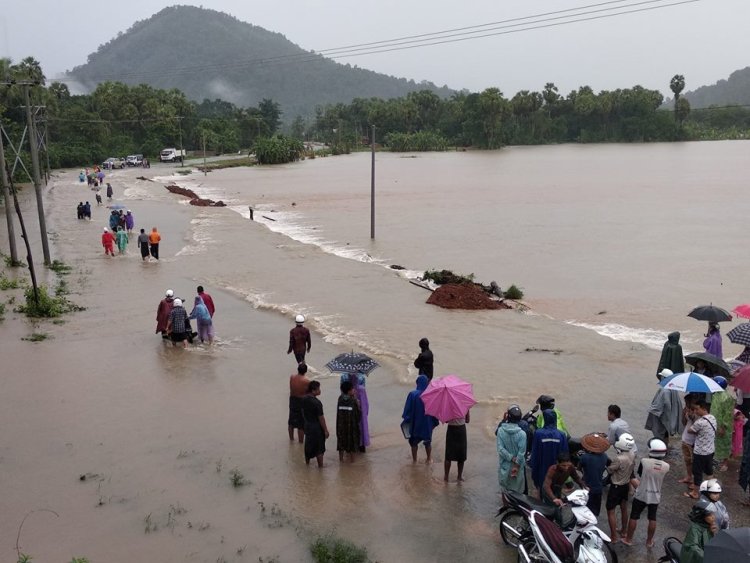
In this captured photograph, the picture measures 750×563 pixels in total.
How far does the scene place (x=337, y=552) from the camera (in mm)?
Answer: 6531

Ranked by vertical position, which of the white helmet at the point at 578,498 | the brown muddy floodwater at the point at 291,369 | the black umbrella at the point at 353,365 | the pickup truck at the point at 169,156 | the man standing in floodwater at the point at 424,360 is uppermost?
the pickup truck at the point at 169,156

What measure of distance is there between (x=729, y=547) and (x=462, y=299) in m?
13.7

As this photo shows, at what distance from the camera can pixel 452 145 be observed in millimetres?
138750

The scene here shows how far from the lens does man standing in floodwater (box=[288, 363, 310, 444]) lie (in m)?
8.91

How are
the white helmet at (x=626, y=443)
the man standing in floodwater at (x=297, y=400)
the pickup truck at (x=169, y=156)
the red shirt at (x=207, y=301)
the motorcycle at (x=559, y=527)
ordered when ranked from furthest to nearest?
the pickup truck at (x=169, y=156), the red shirt at (x=207, y=301), the man standing in floodwater at (x=297, y=400), the white helmet at (x=626, y=443), the motorcycle at (x=559, y=527)

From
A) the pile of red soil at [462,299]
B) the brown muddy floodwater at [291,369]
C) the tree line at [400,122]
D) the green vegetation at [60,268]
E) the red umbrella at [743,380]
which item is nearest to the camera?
the brown muddy floodwater at [291,369]

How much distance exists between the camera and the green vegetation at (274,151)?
301 feet

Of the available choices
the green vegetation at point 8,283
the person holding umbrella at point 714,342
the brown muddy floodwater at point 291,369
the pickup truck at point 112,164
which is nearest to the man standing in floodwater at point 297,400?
the brown muddy floodwater at point 291,369

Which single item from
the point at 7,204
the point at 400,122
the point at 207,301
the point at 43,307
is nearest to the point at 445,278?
the point at 207,301

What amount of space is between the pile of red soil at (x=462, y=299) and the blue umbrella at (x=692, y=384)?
10.0m

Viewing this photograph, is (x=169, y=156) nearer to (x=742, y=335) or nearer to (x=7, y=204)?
(x=7, y=204)

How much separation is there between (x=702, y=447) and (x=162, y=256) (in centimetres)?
2146

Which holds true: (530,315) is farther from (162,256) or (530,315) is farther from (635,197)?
(635,197)

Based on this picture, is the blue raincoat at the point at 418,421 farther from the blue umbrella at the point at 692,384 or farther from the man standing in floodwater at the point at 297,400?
the blue umbrella at the point at 692,384
